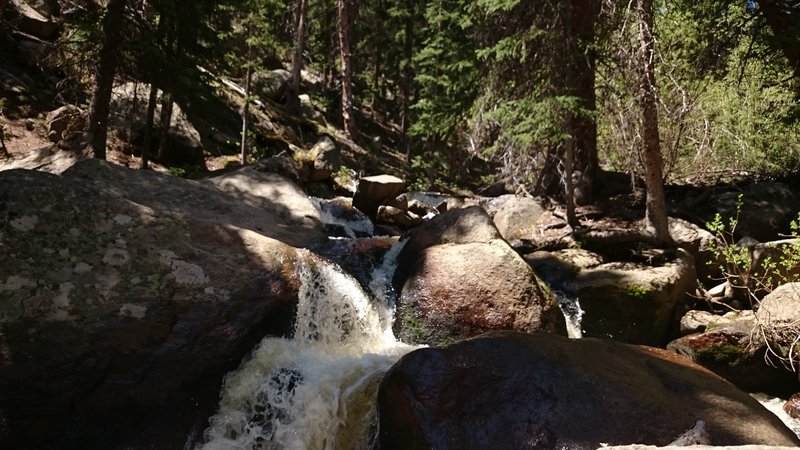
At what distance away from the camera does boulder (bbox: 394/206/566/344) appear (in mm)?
7480

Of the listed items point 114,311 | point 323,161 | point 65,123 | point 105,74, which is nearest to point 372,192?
point 323,161

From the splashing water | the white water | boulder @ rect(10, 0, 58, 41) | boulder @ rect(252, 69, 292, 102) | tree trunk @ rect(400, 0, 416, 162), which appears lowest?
the white water

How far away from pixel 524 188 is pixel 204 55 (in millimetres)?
8952

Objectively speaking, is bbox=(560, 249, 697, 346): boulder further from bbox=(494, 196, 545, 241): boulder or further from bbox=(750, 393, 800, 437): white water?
bbox=(494, 196, 545, 241): boulder

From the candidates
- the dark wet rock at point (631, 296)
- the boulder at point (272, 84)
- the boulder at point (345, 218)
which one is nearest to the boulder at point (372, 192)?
the boulder at point (345, 218)

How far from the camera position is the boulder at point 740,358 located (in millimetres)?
7266

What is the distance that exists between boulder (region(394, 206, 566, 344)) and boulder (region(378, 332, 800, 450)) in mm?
2493

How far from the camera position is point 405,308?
26.0ft

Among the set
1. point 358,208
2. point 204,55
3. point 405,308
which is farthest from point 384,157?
point 405,308

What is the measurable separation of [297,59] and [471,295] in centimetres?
1701

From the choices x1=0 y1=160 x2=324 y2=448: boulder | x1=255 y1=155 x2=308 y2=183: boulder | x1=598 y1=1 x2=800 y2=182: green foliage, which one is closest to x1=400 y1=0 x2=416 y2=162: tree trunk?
x1=255 y1=155 x2=308 y2=183: boulder

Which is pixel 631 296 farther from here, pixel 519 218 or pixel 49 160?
pixel 49 160

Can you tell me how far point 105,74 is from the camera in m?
9.61

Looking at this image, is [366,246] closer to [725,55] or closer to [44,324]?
[44,324]
